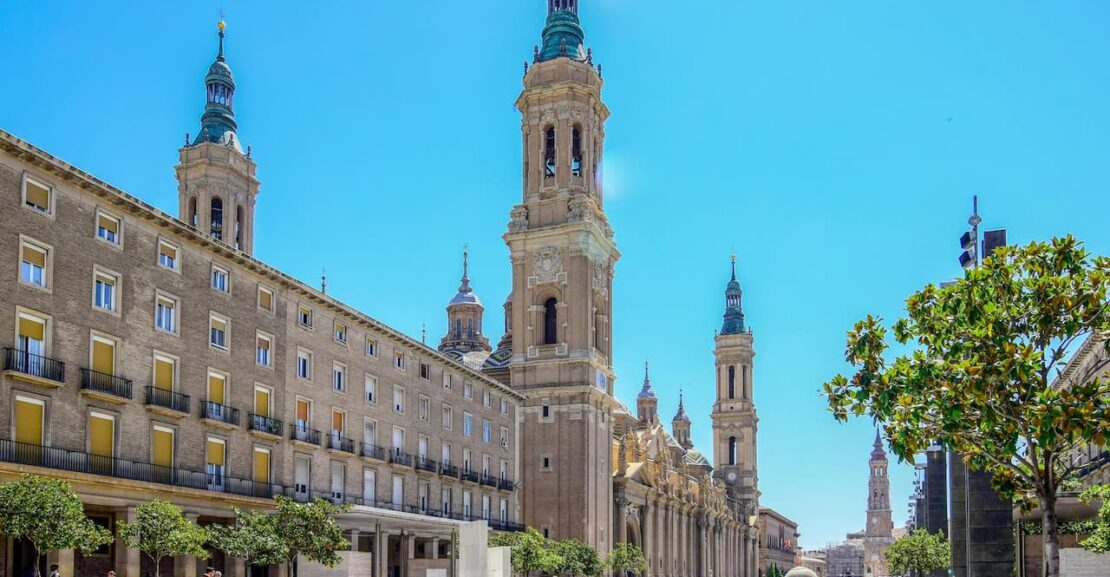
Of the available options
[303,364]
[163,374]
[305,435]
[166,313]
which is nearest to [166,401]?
[163,374]

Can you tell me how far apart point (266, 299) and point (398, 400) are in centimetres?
1239

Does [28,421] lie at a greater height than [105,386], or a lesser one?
lesser

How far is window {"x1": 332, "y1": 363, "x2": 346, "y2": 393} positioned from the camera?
52.8 meters

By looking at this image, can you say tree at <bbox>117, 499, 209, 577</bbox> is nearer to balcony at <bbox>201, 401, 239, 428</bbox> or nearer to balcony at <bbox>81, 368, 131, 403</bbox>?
balcony at <bbox>81, 368, 131, 403</bbox>

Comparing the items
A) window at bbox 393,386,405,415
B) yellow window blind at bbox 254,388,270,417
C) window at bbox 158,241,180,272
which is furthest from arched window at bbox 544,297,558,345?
window at bbox 158,241,180,272

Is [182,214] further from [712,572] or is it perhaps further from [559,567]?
[712,572]

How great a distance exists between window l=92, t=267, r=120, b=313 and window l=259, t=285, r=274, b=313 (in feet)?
29.4

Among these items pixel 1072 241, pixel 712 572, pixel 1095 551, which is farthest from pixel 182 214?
pixel 712 572

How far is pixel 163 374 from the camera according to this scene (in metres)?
40.8

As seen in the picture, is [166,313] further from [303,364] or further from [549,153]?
[549,153]

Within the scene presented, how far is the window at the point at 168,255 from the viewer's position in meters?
41.3

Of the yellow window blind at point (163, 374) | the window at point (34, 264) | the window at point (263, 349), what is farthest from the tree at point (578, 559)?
the window at point (34, 264)

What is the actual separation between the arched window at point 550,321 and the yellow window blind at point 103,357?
48.4 metres

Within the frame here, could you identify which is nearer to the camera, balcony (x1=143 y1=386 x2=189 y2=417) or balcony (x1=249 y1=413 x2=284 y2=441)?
balcony (x1=143 y1=386 x2=189 y2=417)
